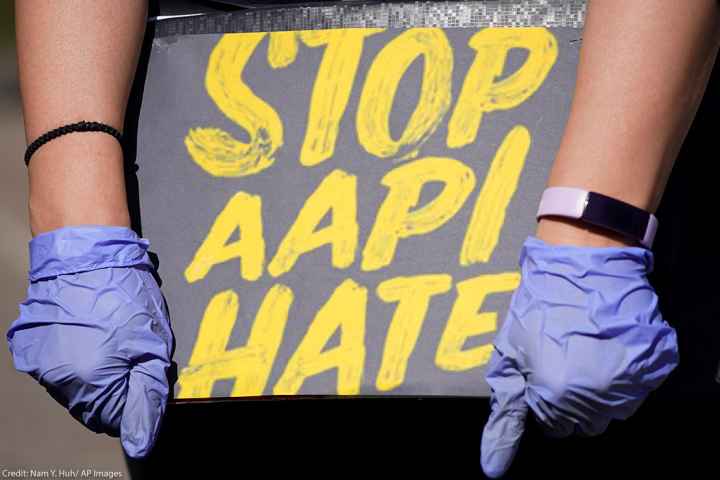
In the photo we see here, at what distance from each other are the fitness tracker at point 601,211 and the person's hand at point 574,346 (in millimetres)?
22

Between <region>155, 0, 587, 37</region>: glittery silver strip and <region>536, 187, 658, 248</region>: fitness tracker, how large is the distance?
270 mm

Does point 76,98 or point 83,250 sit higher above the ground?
point 76,98

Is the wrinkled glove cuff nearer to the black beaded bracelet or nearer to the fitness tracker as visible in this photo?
the black beaded bracelet

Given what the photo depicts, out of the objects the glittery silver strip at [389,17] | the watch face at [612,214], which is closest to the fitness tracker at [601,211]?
the watch face at [612,214]

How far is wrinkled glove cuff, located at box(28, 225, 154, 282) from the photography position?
2.83ft

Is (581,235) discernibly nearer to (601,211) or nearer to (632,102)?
(601,211)

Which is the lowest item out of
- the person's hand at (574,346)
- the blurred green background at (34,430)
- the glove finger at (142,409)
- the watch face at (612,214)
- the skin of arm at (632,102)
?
the blurred green background at (34,430)

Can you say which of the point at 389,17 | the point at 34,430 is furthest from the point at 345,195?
the point at 34,430

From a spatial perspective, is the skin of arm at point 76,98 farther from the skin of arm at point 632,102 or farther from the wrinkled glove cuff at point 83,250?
the skin of arm at point 632,102

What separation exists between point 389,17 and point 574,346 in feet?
1.60

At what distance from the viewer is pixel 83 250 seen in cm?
86

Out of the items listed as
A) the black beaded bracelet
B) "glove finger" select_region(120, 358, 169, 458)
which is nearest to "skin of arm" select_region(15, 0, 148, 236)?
the black beaded bracelet

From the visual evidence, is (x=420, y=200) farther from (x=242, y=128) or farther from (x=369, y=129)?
(x=242, y=128)

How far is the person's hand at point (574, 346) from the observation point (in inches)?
30.5
